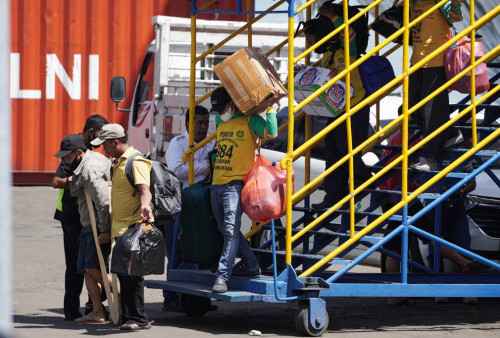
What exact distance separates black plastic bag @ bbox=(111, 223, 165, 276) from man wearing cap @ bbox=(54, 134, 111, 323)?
19.4 inches

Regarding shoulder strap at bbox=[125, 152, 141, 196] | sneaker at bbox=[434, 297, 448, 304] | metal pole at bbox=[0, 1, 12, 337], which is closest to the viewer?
metal pole at bbox=[0, 1, 12, 337]

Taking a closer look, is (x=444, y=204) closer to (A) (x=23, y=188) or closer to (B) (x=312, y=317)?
(B) (x=312, y=317)

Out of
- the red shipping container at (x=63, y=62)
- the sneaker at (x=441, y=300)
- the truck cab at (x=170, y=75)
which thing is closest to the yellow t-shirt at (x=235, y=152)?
the sneaker at (x=441, y=300)

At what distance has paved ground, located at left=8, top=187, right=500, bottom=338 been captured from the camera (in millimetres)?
7230

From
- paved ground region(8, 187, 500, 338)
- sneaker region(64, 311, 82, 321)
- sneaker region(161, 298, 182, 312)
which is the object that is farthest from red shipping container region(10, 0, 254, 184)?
sneaker region(64, 311, 82, 321)

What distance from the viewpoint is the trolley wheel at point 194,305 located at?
319 inches

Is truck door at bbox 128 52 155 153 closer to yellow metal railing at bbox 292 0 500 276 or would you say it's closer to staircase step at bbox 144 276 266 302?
staircase step at bbox 144 276 266 302

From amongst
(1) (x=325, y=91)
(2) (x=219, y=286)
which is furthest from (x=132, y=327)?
(1) (x=325, y=91)

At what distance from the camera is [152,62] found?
46.1 feet

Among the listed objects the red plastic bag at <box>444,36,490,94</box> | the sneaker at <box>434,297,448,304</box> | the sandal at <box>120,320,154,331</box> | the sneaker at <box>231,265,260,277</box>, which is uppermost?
the red plastic bag at <box>444,36,490,94</box>

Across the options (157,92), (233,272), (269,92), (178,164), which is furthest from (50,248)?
(269,92)

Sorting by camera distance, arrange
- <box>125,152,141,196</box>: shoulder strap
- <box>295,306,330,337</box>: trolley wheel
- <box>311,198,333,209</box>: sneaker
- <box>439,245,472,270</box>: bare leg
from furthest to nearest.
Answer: <box>439,245,472,270</box>: bare leg
<box>311,198,333,209</box>: sneaker
<box>125,152,141,196</box>: shoulder strap
<box>295,306,330,337</box>: trolley wheel

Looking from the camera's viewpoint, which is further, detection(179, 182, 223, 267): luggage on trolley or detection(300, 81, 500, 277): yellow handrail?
detection(179, 182, 223, 267): luggage on trolley

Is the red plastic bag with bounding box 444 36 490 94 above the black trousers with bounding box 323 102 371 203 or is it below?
above
